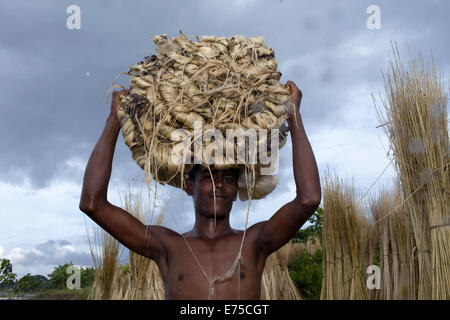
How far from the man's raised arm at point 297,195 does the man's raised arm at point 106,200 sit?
1.77 feet

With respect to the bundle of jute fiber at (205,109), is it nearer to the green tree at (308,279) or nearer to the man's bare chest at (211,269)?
the man's bare chest at (211,269)

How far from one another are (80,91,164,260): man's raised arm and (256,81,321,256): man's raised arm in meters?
0.54

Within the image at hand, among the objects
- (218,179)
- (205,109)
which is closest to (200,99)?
(205,109)

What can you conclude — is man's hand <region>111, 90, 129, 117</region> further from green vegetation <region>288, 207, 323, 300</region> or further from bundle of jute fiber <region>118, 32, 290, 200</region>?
green vegetation <region>288, 207, 323, 300</region>

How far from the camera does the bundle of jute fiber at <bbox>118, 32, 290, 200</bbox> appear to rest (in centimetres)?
163

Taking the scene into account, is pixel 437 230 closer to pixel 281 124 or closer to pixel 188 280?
pixel 281 124

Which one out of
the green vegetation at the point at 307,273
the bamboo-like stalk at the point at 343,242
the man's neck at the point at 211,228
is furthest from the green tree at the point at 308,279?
the man's neck at the point at 211,228

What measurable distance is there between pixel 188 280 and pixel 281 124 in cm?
77

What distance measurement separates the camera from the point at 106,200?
70.8 inches

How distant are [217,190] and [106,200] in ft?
1.60

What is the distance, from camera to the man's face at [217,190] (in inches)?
72.4

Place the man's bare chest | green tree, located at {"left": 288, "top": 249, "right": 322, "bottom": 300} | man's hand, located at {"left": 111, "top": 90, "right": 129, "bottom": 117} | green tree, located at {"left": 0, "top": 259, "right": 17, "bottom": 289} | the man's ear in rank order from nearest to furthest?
the man's bare chest < man's hand, located at {"left": 111, "top": 90, "right": 129, "bottom": 117} < the man's ear < green tree, located at {"left": 0, "top": 259, "right": 17, "bottom": 289} < green tree, located at {"left": 288, "top": 249, "right": 322, "bottom": 300}

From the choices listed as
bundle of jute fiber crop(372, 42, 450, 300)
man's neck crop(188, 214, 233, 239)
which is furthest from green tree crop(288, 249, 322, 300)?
man's neck crop(188, 214, 233, 239)
